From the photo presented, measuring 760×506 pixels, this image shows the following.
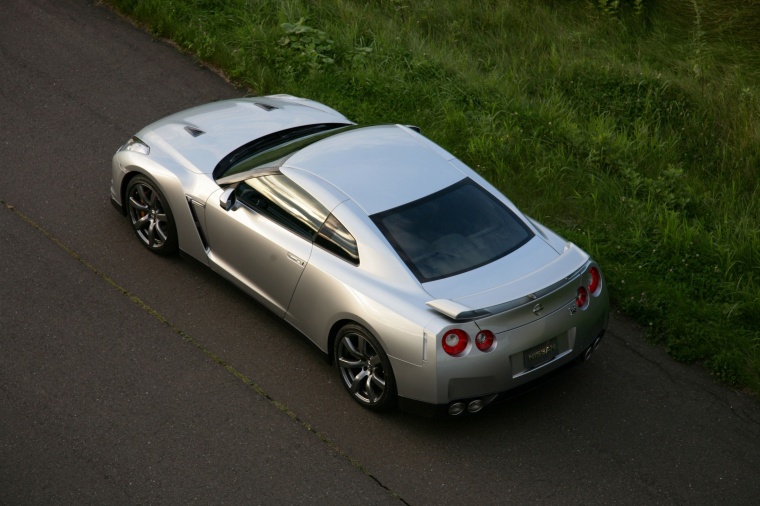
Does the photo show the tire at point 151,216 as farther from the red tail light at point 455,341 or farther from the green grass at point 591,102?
the green grass at point 591,102

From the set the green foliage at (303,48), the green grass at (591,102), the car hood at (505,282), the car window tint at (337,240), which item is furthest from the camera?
the green foliage at (303,48)

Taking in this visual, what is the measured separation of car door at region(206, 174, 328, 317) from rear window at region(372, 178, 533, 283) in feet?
2.03

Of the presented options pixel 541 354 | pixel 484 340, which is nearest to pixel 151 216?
pixel 484 340

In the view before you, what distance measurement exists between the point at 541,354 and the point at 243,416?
6.81 feet

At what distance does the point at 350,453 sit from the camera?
19.6ft

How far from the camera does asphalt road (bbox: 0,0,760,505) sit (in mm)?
5738

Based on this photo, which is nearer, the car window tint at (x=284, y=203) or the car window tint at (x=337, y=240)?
the car window tint at (x=337, y=240)

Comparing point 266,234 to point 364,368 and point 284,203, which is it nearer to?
point 284,203

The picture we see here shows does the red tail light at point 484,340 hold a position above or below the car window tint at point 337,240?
below

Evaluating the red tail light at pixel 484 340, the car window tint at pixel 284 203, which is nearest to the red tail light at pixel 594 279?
the red tail light at pixel 484 340

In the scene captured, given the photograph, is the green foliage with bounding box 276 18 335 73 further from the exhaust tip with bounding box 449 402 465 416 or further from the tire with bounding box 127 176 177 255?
the exhaust tip with bounding box 449 402 465 416

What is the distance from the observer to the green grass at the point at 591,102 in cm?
770

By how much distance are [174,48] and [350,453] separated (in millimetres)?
6945

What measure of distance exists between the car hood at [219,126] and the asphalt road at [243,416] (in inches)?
36.5
